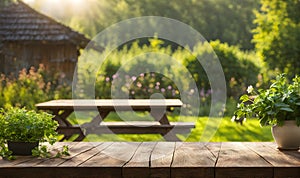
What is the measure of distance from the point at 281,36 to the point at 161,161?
13520 millimetres

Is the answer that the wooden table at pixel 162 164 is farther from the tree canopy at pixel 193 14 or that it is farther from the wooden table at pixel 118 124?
the tree canopy at pixel 193 14

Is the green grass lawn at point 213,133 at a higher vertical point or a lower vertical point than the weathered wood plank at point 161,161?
lower

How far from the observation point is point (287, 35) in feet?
53.1

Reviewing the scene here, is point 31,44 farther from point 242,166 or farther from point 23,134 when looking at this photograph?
point 242,166

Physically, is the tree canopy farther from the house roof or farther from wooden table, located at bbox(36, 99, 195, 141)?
wooden table, located at bbox(36, 99, 195, 141)

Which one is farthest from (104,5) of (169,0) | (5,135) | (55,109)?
(5,135)

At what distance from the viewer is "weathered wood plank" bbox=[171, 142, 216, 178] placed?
3.21 meters

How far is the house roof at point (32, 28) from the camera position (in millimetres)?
16062

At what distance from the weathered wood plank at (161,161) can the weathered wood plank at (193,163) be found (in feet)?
0.11

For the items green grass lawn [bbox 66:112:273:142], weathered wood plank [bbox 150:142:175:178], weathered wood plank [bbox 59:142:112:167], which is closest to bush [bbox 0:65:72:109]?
green grass lawn [bbox 66:112:273:142]

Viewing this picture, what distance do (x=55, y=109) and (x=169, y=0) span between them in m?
30.5

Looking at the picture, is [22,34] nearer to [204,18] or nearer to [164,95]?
[164,95]

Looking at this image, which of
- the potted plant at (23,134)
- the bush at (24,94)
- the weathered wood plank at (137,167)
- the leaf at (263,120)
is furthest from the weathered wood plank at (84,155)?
the bush at (24,94)

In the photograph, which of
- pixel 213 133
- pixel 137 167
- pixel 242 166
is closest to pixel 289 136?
pixel 242 166
